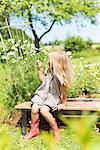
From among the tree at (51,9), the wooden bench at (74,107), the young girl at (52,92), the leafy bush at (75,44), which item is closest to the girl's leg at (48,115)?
the young girl at (52,92)

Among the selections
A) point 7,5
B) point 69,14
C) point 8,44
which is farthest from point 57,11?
point 8,44

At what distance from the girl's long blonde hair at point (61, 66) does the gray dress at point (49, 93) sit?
11 centimetres

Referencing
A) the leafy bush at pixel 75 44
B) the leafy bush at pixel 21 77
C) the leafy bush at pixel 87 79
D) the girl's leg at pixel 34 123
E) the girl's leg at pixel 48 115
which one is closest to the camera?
the girl's leg at pixel 48 115

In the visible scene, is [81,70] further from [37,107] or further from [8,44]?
[37,107]

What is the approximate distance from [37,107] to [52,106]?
0.60ft

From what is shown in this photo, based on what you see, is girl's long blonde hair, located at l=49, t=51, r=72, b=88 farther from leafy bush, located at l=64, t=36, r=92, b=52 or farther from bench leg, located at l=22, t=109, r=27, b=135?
leafy bush, located at l=64, t=36, r=92, b=52

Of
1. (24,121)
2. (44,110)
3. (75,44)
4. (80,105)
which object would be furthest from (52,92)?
(75,44)

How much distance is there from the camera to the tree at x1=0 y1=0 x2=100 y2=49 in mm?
25398

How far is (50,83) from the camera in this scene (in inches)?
209

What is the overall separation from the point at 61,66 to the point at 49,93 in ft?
1.33

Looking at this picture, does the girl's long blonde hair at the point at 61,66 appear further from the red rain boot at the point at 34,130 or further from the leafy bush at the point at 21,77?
the leafy bush at the point at 21,77

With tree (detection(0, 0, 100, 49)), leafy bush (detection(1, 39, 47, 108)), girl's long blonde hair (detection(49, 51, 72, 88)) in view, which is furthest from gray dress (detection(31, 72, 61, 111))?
tree (detection(0, 0, 100, 49))

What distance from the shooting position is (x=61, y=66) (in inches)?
203

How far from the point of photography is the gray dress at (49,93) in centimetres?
522
